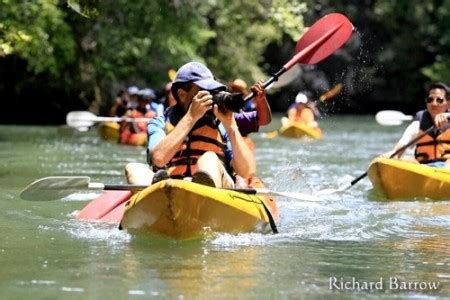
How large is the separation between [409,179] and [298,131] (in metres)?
9.46

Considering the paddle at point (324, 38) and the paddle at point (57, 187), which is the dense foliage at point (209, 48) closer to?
the paddle at point (324, 38)

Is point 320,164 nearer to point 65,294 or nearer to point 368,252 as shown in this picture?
point 368,252

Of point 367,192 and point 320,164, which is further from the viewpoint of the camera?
point 320,164

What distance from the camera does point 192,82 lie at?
5695 millimetres

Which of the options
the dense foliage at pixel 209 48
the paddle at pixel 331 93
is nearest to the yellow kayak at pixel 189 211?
the dense foliage at pixel 209 48

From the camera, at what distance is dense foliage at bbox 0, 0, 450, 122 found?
19781 millimetres

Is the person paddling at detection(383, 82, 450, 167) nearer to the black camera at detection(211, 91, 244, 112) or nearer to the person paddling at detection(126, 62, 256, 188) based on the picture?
the person paddling at detection(126, 62, 256, 188)

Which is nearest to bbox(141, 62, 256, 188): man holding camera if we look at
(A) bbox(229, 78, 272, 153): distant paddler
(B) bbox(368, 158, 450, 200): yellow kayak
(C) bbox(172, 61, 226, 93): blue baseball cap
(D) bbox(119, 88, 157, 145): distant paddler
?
A: (C) bbox(172, 61, 226, 93): blue baseball cap

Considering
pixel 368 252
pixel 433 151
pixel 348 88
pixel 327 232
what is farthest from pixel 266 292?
pixel 348 88

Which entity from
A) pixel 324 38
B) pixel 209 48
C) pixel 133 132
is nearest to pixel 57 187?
pixel 324 38

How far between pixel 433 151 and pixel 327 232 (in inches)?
108

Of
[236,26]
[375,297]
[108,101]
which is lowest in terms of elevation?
[375,297]

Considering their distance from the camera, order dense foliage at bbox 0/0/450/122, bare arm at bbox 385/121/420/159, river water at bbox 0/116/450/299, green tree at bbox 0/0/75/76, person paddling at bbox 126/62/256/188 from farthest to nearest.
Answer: dense foliage at bbox 0/0/450/122
green tree at bbox 0/0/75/76
bare arm at bbox 385/121/420/159
person paddling at bbox 126/62/256/188
river water at bbox 0/116/450/299

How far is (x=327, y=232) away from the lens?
249 inches
